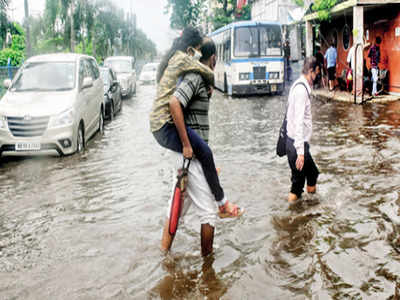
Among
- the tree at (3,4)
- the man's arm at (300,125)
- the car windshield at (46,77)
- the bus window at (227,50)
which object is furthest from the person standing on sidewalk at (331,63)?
the man's arm at (300,125)

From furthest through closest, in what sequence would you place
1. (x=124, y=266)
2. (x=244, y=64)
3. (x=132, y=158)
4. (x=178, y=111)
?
1. (x=244, y=64)
2. (x=132, y=158)
3. (x=124, y=266)
4. (x=178, y=111)

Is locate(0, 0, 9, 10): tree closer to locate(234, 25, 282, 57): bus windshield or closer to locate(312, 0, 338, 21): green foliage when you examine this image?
locate(234, 25, 282, 57): bus windshield

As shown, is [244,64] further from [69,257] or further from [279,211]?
[69,257]

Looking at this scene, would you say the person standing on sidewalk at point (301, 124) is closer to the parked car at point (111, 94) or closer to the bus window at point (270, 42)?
Answer: the parked car at point (111, 94)

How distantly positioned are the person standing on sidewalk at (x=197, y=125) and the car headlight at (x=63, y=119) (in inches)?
215

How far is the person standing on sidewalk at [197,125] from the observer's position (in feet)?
12.5

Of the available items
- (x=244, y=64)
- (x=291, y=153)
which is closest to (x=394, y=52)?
(x=244, y=64)

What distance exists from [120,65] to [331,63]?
9757mm

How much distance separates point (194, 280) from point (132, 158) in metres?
5.33

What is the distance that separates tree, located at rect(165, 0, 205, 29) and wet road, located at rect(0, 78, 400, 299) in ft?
163

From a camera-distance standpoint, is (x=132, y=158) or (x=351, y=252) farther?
(x=132, y=158)

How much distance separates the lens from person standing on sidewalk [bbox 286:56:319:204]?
5.33m

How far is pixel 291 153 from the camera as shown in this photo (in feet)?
18.2

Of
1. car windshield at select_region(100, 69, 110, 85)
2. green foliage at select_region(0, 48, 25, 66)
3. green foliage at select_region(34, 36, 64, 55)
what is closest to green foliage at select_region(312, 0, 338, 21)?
car windshield at select_region(100, 69, 110, 85)
